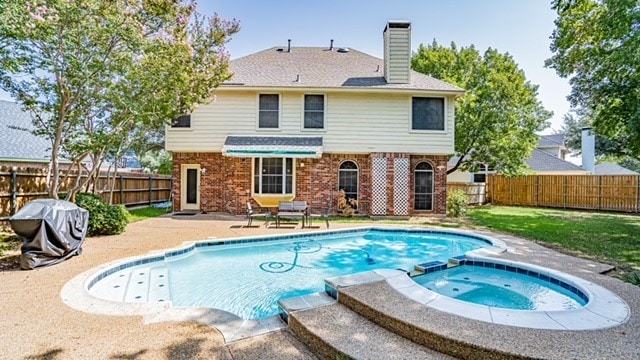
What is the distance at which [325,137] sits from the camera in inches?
689

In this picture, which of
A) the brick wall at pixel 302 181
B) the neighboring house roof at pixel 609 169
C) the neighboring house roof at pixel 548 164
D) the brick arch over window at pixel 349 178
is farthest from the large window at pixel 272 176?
the neighboring house roof at pixel 609 169

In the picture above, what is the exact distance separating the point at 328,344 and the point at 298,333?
2.32 ft

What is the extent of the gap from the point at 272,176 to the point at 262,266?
348 inches

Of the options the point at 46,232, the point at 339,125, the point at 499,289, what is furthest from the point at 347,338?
the point at 339,125

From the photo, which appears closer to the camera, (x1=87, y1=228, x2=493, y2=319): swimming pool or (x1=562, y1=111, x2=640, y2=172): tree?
(x1=87, y1=228, x2=493, y2=319): swimming pool

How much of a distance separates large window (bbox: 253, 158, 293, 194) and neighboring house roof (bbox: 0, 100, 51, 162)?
Result: 12872 millimetres

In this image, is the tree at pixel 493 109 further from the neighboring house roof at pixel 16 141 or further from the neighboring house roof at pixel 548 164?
the neighboring house roof at pixel 16 141

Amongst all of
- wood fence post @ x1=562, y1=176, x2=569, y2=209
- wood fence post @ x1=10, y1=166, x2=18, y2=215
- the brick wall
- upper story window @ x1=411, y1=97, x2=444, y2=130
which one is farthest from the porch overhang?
wood fence post @ x1=562, y1=176, x2=569, y2=209

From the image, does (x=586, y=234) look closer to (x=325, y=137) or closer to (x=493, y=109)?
(x=493, y=109)

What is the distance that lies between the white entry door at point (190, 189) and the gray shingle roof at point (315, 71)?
17.6ft

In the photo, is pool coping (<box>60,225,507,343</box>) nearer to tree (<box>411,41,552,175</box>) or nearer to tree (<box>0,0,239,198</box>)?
tree (<box>0,0,239,198</box>)

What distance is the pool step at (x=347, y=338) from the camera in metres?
3.99

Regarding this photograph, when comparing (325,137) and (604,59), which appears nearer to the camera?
(604,59)

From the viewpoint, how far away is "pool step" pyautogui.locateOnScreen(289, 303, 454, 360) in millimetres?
3994
